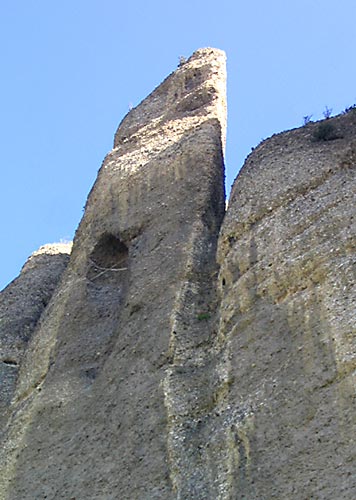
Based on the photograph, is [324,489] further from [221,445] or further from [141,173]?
[141,173]

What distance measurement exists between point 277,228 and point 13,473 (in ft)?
21.5

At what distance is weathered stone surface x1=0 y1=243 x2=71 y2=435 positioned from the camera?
21.6 metres

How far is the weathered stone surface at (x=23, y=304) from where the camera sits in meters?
21.6

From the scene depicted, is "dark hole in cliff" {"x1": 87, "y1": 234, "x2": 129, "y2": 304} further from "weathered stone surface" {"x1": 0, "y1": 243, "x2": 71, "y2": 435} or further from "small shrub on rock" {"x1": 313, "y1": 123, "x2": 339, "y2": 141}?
"small shrub on rock" {"x1": 313, "y1": 123, "x2": 339, "y2": 141}

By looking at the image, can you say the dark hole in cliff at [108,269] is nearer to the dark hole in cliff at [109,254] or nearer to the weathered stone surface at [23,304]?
the dark hole in cliff at [109,254]

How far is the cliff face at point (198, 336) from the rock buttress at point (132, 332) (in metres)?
0.04

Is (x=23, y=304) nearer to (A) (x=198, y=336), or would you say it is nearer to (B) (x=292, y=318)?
(A) (x=198, y=336)

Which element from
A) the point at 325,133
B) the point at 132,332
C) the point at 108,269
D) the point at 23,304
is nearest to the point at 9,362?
the point at 23,304

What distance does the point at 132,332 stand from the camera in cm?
1864

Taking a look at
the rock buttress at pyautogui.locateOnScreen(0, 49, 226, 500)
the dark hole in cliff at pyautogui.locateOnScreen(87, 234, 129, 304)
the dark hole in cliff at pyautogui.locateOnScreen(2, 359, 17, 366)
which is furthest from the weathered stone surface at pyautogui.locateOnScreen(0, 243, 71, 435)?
the dark hole in cliff at pyautogui.locateOnScreen(87, 234, 129, 304)

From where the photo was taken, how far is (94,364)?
63.2 ft

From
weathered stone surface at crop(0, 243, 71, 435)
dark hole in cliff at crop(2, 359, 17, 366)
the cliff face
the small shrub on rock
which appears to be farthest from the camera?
dark hole in cliff at crop(2, 359, 17, 366)

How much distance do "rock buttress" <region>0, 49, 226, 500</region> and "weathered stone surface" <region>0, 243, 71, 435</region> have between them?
72 centimetres

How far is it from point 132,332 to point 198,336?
1.67 meters
